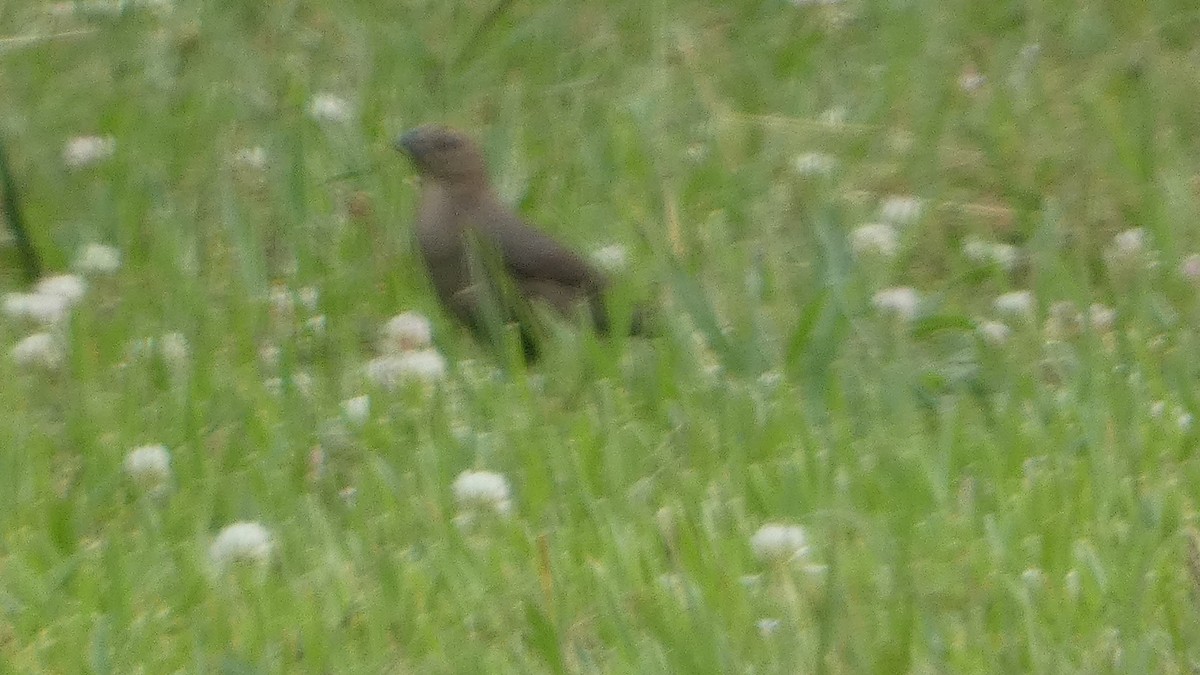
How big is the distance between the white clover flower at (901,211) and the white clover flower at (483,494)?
1.73m

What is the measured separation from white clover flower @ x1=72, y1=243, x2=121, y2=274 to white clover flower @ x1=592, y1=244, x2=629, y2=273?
1043mm

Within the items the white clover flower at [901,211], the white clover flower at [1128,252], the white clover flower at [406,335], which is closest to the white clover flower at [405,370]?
the white clover flower at [406,335]

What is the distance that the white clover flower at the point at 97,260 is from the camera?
5.10 m

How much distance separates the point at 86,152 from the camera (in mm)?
5648

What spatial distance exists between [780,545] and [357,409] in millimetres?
999

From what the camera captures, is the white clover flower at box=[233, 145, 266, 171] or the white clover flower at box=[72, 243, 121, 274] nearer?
the white clover flower at box=[72, 243, 121, 274]

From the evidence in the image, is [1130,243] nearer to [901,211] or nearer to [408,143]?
[901,211]

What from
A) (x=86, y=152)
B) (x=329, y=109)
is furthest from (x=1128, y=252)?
(x=86, y=152)

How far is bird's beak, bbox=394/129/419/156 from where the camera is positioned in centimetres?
539

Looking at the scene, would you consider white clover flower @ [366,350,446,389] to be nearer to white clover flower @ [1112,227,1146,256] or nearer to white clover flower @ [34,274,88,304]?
white clover flower @ [34,274,88,304]

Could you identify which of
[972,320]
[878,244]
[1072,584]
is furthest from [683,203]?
[1072,584]

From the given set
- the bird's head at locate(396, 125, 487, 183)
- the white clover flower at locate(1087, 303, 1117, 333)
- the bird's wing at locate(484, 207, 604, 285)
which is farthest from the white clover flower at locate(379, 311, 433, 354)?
the white clover flower at locate(1087, 303, 1117, 333)

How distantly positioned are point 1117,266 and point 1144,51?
1.25m

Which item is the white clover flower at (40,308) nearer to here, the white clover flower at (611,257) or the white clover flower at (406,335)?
the white clover flower at (406,335)
